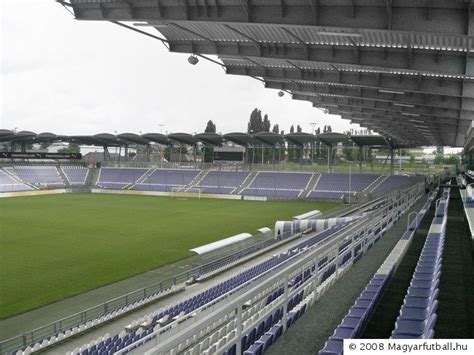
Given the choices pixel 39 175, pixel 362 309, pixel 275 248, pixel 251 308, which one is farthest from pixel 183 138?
pixel 362 309

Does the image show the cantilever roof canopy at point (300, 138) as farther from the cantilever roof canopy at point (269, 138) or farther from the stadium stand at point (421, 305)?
the stadium stand at point (421, 305)

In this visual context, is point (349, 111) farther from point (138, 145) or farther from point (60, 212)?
point (138, 145)

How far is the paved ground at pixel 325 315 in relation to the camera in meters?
5.37

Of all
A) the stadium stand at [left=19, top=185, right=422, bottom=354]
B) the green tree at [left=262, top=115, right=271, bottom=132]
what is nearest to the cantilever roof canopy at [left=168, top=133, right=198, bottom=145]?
the stadium stand at [left=19, top=185, right=422, bottom=354]

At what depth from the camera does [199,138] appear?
6819 centimetres

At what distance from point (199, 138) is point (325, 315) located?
62.4 metres

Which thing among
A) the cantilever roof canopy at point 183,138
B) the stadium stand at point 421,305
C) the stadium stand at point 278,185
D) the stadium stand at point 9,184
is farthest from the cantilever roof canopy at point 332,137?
the stadium stand at point 421,305

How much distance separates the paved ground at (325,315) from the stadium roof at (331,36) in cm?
530

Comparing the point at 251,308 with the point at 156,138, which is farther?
the point at 156,138

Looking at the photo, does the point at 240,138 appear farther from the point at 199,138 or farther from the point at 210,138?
the point at 199,138

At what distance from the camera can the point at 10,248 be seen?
2709cm

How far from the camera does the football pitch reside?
64.3ft

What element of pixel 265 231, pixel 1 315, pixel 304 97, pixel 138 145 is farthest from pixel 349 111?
pixel 138 145

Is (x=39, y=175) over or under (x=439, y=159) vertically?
under
